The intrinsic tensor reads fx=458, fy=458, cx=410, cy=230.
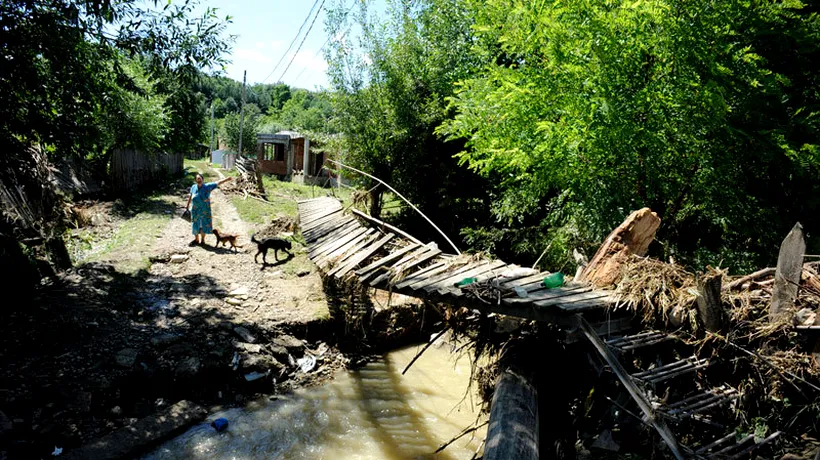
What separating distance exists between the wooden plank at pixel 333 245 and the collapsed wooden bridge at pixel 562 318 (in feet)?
2.66

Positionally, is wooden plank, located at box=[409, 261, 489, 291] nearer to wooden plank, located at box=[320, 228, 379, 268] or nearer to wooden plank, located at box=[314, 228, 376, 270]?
wooden plank, located at box=[320, 228, 379, 268]

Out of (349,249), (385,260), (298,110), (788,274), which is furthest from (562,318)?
(298,110)

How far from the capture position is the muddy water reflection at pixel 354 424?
16.7 feet

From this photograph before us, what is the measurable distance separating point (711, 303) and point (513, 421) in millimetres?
1742

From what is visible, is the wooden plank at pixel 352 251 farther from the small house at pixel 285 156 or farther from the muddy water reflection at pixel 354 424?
the small house at pixel 285 156

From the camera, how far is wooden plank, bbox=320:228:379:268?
5.93 m

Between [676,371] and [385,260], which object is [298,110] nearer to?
[385,260]

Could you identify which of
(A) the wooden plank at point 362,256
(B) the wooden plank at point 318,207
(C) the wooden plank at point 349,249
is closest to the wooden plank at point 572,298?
(A) the wooden plank at point 362,256

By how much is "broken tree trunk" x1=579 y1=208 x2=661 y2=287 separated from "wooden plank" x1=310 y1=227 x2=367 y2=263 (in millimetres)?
3383

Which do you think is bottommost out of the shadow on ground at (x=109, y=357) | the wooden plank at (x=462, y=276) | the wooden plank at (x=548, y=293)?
the shadow on ground at (x=109, y=357)

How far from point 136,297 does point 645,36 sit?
8190mm

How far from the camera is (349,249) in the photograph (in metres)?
6.23

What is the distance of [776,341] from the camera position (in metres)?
3.45

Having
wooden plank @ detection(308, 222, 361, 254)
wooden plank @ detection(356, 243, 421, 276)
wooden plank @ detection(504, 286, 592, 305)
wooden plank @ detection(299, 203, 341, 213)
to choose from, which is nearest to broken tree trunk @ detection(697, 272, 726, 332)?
wooden plank @ detection(504, 286, 592, 305)
